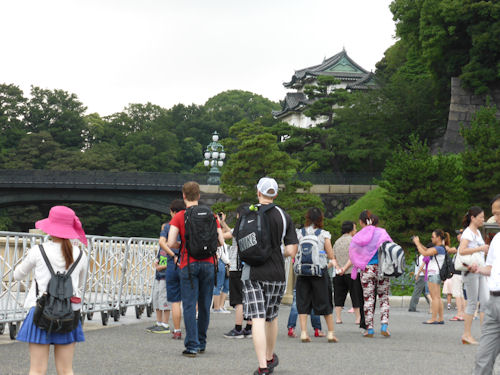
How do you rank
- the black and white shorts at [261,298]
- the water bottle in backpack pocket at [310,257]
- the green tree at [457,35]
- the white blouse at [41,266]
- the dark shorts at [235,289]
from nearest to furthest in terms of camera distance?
1. the white blouse at [41,266]
2. the black and white shorts at [261,298]
3. the water bottle in backpack pocket at [310,257]
4. the dark shorts at [235,289]
5. the green tree at [457,35]

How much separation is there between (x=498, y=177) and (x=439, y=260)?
2140 cm

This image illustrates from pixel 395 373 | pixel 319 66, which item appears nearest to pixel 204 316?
pixel 395 373

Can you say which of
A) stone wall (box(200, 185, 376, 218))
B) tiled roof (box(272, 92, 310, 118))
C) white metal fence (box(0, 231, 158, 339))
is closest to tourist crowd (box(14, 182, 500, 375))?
white metal fence (box(0, 231, 158, 339))

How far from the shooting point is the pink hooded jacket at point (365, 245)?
1055 cm

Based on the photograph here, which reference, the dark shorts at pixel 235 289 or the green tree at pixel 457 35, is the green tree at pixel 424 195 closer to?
the green tree at pixel 457 35

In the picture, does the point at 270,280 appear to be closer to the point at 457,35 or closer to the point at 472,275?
the point at 472,275

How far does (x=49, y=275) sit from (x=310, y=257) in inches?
202

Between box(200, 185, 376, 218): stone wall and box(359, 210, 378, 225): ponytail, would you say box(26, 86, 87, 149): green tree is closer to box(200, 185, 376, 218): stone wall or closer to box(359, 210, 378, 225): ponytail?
box(200, 185, 376, 218): stone wall

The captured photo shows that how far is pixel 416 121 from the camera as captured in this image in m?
50.9

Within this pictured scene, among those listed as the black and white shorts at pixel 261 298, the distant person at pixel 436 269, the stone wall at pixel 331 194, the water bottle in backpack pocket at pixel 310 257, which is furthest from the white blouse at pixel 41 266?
the stone wall at pixel 331 194

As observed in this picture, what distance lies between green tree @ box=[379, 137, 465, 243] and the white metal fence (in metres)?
21.1

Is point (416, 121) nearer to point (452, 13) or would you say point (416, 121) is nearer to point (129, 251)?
point (452, 13)

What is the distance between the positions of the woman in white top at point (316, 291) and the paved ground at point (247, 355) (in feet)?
0.91

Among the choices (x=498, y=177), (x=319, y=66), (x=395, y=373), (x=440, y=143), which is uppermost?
(x=319, y=66)
